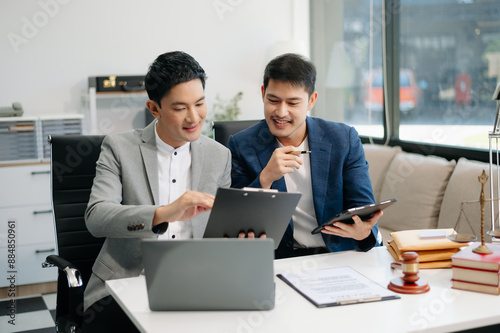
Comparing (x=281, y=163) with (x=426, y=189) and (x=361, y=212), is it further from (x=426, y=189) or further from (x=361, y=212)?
(x=426, y=189)

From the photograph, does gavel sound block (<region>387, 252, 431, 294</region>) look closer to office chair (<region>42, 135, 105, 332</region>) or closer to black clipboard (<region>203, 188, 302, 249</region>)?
black clipboard (<region>203, 188, 302, 249</region>)

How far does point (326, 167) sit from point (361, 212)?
0.42 meters

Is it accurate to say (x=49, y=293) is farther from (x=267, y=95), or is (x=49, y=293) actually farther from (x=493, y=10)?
(x=493, y=10)

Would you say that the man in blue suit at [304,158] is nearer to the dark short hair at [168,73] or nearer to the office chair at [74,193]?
the dark short hair at [168,73]

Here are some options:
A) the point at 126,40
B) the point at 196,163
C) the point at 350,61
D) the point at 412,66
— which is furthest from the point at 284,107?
the point at 126,40

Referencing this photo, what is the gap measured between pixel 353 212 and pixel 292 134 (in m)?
0.61

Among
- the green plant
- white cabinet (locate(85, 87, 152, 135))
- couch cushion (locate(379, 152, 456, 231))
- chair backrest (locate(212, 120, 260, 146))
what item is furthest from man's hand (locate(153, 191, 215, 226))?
the green plant

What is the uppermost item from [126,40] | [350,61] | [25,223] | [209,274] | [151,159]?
[126,40]

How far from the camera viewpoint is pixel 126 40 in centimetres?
484

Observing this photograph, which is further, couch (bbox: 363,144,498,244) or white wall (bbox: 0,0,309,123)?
white wall (bbox: 0,0,309,123)

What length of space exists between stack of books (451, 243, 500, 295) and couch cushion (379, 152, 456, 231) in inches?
72.2

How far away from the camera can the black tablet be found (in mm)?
1803

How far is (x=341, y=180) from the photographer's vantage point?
7.35ft

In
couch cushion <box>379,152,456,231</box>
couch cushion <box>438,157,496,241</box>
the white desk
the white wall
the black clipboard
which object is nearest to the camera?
the white desk
